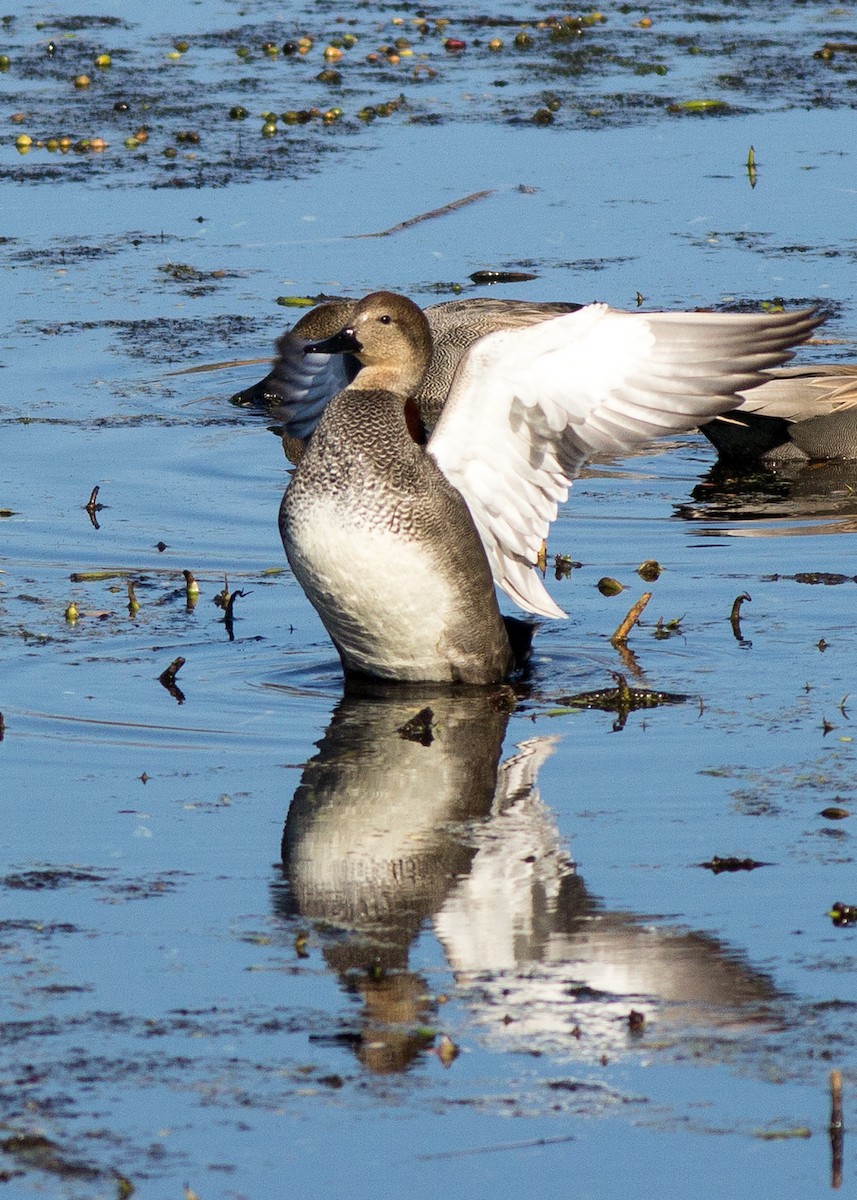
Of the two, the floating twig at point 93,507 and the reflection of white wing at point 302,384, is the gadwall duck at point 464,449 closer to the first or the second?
the reflection of white wing at point 302,384

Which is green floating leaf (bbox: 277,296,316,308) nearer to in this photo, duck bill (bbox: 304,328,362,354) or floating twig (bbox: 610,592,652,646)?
duck bill (bbox: 304,328,362,354)

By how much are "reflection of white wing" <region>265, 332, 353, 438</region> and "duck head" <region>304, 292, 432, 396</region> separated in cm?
87

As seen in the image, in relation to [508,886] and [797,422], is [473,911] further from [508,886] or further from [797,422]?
[797,422]

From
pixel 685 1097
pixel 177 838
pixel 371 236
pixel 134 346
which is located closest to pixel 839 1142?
pixel 685 1097

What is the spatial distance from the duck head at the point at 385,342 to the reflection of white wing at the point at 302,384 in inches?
34.1

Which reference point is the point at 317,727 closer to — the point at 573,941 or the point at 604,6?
the point at 573,941

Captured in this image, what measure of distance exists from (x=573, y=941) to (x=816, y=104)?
1296 cm

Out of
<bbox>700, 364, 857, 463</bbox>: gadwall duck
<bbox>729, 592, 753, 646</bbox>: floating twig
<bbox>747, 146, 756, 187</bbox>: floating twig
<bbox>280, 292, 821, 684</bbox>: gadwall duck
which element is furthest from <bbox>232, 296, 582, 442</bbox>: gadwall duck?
<bbox>747, 146, 756, 187</bbox>: floating twig

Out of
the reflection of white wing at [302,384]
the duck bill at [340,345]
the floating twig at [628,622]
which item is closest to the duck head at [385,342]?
the duck bill at [340,345]

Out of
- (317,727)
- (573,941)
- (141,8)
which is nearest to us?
(573,941)

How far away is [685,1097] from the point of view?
3928mm

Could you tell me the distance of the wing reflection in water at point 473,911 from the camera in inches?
169

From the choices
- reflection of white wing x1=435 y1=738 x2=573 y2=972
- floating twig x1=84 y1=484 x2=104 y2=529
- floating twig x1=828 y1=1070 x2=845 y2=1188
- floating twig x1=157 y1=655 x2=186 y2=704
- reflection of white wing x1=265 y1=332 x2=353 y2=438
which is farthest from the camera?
floating twig x1=84 y1=484 x2=104 y2=529

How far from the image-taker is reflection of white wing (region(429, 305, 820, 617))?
653 centimetres
